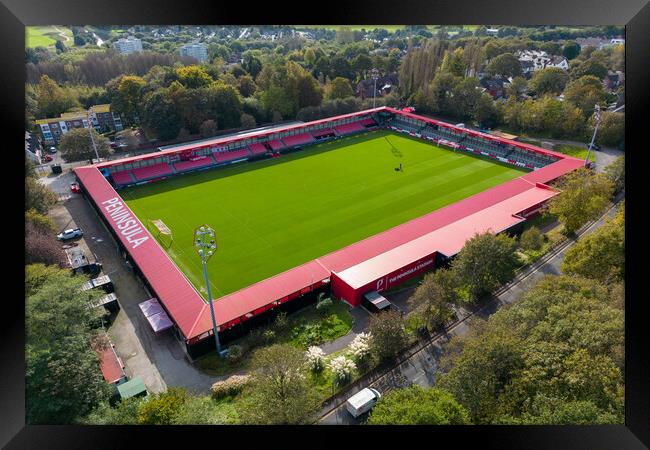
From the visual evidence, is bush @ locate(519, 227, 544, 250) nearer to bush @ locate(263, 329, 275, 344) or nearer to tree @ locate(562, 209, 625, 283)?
tree @ locate(562, 209, 625, 283)

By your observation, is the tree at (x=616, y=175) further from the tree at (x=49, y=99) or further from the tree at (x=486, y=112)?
the tree at (x=49, y=99)

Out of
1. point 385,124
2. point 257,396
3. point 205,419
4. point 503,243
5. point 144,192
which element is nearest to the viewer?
point 205,419

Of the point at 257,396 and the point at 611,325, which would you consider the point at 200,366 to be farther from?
the point at 611,325

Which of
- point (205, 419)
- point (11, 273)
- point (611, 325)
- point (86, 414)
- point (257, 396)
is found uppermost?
point (11, 273)

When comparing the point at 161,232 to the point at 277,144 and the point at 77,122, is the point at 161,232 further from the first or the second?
the point at 77,122

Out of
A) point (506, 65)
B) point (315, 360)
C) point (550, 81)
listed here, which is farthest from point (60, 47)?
point (315, 360)

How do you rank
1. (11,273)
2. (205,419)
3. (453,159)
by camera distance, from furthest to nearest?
(453,159)
(205,419)
(11,273)

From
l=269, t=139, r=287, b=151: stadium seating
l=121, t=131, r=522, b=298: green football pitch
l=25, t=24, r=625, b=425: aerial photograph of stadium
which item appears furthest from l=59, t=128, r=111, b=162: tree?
l=269, t=139, r=287, b=151: stadium seating

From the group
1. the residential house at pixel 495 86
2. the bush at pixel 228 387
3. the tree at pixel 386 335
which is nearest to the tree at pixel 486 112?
the residential house at pixel 495 86

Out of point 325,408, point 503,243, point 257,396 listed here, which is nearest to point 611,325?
point 503,243
